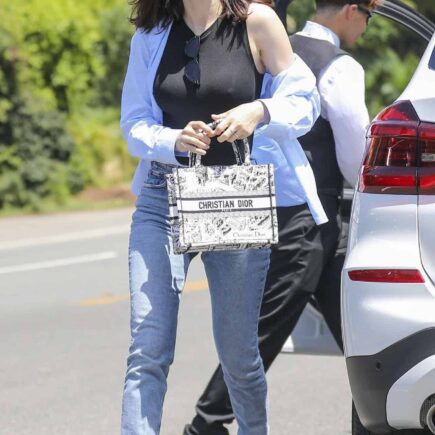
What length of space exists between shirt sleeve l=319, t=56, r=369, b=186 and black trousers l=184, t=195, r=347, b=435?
201 mm

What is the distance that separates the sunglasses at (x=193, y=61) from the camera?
4090 millimetres

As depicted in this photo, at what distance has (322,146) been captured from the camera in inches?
197

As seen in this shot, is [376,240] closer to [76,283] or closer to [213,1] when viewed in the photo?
[213,1]

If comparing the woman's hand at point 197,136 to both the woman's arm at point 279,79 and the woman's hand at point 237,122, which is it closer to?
the woman's hand at point 237,122

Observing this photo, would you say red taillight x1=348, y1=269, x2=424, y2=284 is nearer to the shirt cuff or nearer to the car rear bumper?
the car rear bumper

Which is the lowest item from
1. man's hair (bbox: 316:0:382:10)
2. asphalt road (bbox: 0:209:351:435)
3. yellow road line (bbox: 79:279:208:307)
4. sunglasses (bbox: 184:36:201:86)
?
yellow road line (bbox: 79:279:208:307)

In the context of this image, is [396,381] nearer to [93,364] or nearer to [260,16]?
[260,16]

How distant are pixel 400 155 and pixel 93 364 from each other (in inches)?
150

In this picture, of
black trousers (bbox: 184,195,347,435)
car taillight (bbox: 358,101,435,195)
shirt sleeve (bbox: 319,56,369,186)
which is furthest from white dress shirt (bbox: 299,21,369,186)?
car taillight (bbox: 358,101,435,195)

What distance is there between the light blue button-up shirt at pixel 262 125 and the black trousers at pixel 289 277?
0.53m

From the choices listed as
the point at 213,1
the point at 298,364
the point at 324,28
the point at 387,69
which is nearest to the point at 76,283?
the point at 298,364

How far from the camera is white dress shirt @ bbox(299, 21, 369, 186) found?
4.89 metres

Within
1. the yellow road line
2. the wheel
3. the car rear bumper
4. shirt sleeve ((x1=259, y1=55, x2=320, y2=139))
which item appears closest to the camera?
the car rear bumper

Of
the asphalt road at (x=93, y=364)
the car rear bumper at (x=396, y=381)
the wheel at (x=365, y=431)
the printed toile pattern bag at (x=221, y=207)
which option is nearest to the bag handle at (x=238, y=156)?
the printed toile pattern bag at (x=221, y=207)
